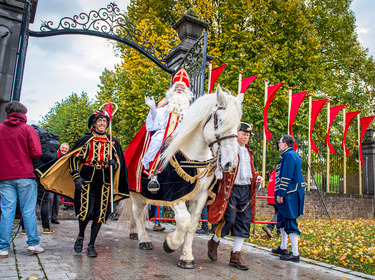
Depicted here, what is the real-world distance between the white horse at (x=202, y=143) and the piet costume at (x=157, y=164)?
112 millimetres

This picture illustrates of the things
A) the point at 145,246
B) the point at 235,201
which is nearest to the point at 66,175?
the point at 145,246

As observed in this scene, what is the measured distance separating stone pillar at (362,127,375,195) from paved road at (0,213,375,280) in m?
11.1

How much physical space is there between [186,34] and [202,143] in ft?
15.5

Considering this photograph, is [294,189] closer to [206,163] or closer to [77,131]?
[206,163]

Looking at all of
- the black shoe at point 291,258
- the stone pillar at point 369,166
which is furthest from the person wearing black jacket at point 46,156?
the stone pillar at point 369,166

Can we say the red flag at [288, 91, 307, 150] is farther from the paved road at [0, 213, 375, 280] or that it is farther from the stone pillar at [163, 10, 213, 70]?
the paved road at [0, 213, 375, 280]

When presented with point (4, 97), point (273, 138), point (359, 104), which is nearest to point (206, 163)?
point (4, 97)

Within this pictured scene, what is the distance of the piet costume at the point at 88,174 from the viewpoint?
4.48 m

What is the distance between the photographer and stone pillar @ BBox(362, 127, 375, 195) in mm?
14320

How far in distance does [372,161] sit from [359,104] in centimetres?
677

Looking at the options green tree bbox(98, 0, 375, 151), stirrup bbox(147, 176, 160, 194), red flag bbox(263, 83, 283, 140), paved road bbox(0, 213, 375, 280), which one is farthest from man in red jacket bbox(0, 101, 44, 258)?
green tree bbox(98, 0, 375, 151)

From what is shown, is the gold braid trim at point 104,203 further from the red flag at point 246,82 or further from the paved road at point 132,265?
the red flag at point 246,82

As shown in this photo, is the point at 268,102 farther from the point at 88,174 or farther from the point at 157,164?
the point at 88,174

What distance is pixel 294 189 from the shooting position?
5004 millimetres
